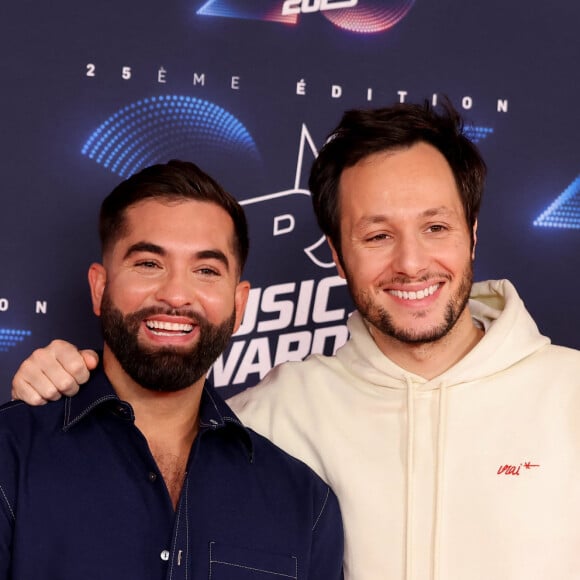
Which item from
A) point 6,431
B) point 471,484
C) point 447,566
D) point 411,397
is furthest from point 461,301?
point 6,431

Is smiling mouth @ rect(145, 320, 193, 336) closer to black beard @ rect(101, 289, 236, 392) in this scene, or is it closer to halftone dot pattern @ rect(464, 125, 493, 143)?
black beard @ rect(101, 289, 236, 392)

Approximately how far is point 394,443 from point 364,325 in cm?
29

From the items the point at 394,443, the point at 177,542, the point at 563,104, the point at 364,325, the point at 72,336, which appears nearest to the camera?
the point at 177,542

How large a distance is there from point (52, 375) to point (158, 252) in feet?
0.97

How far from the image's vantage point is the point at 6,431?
1.73m

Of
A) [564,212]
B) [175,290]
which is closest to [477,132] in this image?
[564,212]

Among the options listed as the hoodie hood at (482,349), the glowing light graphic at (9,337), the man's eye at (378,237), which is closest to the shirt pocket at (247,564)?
the hoodie hood at (482,349)

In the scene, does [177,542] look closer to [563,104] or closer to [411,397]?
[411,397]

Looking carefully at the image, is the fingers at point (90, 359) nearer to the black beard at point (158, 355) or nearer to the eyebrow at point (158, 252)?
→ the black beard at point (158, 355)

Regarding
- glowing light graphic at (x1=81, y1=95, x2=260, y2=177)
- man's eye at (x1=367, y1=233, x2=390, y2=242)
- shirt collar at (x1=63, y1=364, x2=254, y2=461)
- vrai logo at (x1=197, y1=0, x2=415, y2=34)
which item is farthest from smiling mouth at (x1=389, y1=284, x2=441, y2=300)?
vrai logo at (x1=197, y1=0, x2=415, y2=34)

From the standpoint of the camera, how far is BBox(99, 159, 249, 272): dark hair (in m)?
1.98

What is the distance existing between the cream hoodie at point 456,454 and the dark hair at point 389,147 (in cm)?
25

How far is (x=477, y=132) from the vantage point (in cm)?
272

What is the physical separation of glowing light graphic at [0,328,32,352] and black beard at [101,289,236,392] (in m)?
0.72
